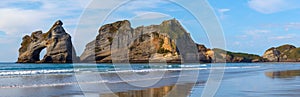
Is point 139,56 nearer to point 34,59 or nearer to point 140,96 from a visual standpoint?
point 34,59

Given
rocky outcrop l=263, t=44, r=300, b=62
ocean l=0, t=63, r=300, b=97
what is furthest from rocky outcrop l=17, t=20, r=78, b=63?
rocky outcrop l=263, t=44, r=300, b=62

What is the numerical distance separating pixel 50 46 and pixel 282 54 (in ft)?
417

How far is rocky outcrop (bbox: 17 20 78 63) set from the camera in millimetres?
89275

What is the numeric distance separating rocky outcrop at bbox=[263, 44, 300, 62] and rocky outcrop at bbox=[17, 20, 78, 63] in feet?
359

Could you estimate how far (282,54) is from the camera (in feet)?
613

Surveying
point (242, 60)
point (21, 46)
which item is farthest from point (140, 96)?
point (242, 60)

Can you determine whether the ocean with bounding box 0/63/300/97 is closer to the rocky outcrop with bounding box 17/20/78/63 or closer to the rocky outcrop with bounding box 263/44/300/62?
the rocky outcrop with bounding box 17/20/78/63

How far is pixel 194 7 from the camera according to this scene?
469 inches

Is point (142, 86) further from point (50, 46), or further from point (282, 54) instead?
point (282, 54)

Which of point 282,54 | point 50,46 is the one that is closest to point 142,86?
point 50,46

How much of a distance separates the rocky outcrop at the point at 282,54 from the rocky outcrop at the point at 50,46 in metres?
109

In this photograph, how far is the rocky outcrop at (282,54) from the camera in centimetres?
17762

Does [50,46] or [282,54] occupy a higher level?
[282,54]

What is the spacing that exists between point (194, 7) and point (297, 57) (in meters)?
184
